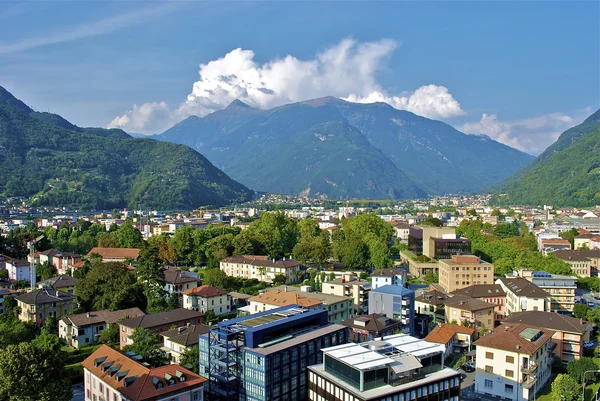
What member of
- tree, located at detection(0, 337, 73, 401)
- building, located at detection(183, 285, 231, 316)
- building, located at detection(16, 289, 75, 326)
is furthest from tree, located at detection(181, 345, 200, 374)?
building, located at detection(16, 289, 75, 326)

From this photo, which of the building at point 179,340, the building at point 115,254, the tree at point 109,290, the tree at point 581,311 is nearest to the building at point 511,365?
the tree at point 581,311

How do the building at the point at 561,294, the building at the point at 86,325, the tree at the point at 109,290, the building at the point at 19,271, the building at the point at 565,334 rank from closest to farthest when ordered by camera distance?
the building at the point at 565,334 < the building at the point at 86,325 < the tree at the point at 109,290 < the building at the point at 561,294 < the building at the point at 19,271

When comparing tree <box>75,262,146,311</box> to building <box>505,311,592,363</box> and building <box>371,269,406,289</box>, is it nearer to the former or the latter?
building <box>371,269,406,289</box>

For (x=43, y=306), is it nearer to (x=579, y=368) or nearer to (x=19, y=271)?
(x=19, y=271)

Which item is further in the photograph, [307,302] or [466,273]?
[466,273]

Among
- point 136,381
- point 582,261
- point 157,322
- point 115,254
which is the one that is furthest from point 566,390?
point 115,254

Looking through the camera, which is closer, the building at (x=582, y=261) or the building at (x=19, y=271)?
the building at (x=19, y=271)

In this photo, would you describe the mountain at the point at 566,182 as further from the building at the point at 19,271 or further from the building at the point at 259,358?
the building at the point at 19,271

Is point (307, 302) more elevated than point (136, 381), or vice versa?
point (307, 302)
